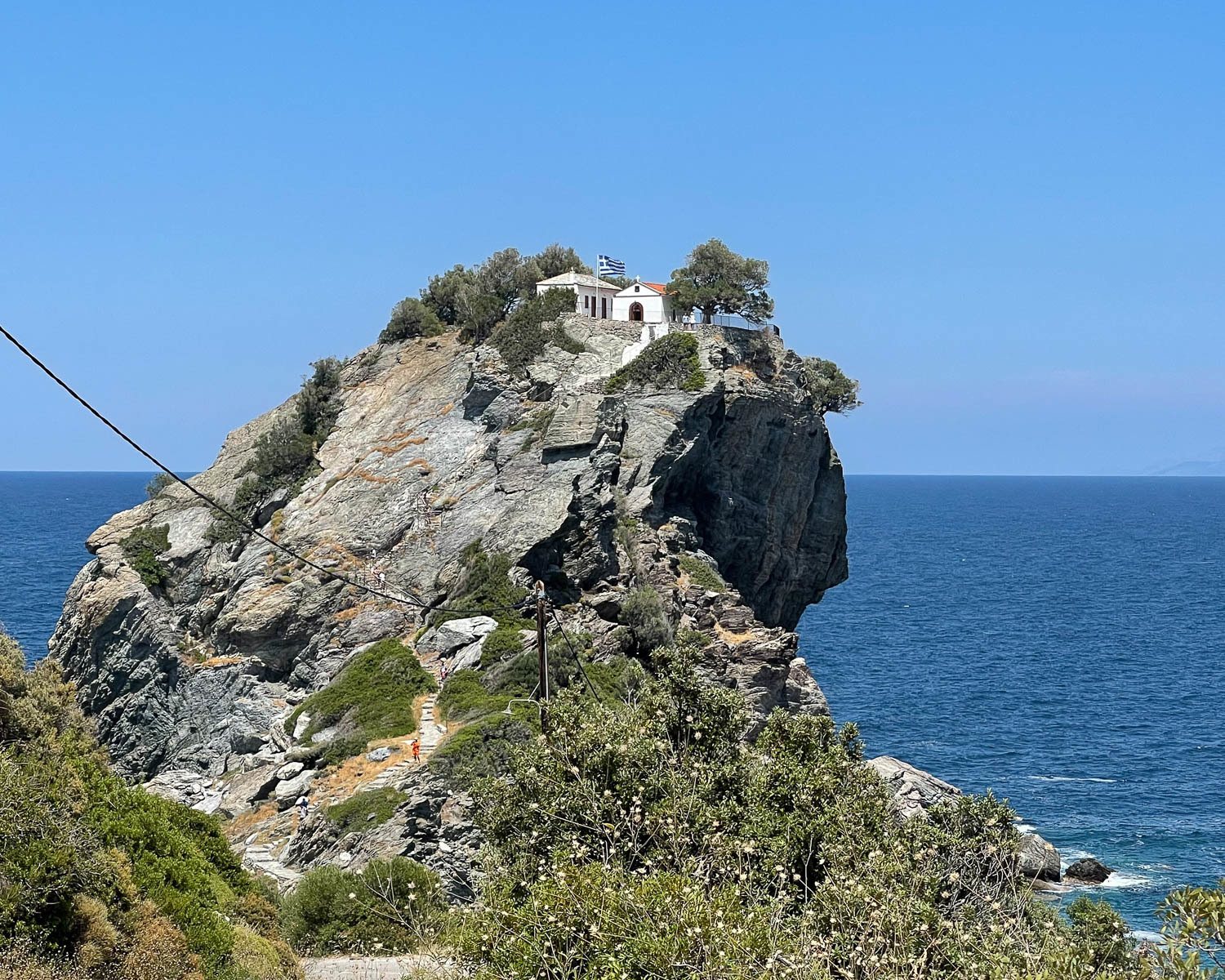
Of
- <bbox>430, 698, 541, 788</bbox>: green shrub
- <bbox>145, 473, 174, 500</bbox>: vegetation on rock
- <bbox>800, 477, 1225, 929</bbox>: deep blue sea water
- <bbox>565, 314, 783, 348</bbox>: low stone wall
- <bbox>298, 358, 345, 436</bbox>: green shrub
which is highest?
<bbox>565, 314, 783, 348</bbox>: low stone wall

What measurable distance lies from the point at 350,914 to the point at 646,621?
1949cm

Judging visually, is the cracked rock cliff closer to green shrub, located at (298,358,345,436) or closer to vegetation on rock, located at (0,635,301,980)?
green shrub, located at (298,358,345,436)

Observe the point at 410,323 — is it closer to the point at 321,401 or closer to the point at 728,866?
the point at 321,401

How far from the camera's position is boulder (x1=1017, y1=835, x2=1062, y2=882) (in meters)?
45.2

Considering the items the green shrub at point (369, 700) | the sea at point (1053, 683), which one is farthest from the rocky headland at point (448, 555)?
the sea at point (1053, 683)

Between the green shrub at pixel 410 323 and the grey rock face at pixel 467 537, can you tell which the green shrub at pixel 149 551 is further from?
the green shrub at pixel 410 323

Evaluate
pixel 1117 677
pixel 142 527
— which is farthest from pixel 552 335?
pixel 1117 677

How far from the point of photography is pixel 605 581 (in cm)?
4709

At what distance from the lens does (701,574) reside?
5166 cm

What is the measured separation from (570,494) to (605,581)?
12.3 feet

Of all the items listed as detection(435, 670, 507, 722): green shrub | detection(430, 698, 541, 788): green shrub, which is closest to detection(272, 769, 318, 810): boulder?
detection(435, 670, 507, 722): green shrub

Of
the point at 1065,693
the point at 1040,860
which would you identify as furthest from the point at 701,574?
the point at 1065,693

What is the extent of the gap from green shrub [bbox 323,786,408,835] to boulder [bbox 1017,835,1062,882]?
24740mm

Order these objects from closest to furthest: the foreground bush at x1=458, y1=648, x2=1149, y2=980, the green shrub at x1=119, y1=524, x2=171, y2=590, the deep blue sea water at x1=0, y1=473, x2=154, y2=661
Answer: the foreground bush at x1=458, y1=648, x2=1149, y2=980
the green shrub at x1=119, y1=524, x2=171, y2=590
the deep blue sea water at x1=0, y1=473, x2=154, y2=661
